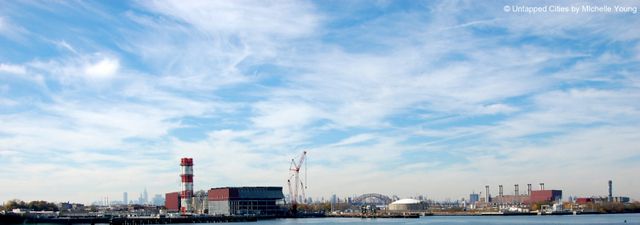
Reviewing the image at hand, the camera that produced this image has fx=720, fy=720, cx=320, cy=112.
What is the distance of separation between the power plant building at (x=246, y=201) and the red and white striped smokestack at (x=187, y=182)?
264 inches

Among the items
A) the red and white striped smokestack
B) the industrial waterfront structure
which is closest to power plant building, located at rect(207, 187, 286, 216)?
the industrial waterfront structure

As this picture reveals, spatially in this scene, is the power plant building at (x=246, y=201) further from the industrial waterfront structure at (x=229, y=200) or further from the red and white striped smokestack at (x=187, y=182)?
the red and white striped smokestack at (x=187, y=182)

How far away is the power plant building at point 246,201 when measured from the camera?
139625 millimetres

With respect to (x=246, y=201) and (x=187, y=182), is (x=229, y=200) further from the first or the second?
(x=187, y=182)

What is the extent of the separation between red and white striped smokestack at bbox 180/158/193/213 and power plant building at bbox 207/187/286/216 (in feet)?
22.0

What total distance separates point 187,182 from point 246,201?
13134mm

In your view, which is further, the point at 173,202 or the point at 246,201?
the point at 173,202

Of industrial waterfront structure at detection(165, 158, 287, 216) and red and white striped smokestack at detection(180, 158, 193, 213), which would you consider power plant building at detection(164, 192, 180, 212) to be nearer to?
industrial waterfront structure at detection(165, 158, 287, 216)

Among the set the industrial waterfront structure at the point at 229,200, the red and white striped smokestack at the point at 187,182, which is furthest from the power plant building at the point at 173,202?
the red and white striped smokestack at the point at 187,182

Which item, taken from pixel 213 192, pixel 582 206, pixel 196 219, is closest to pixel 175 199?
pixel 213 192

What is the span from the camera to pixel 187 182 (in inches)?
→ 5285

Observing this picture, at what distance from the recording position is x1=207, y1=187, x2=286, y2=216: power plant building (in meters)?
140

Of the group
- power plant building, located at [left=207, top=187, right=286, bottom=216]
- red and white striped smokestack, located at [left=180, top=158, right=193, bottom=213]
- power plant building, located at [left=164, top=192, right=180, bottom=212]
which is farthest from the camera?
power plant building, located at [left=164, top=192, right=180, bottom=212]

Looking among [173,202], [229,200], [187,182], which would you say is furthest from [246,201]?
[173,202]
